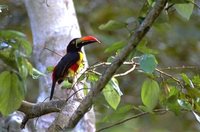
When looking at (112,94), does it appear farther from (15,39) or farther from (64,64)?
(15,39)

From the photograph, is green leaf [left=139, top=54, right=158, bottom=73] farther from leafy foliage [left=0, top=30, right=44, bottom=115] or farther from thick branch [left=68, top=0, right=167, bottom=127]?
leafy foliage [left=0, top=30, right=44, bottom=115]

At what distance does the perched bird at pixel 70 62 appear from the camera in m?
2.36

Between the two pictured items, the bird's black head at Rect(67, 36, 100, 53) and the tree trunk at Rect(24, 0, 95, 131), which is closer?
the bird's black head at Rect(67, 36, 100, 53)

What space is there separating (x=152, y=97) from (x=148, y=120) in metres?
2.98

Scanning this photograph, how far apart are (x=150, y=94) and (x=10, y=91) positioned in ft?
1.57

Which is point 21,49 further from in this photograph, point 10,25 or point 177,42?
point 177,42

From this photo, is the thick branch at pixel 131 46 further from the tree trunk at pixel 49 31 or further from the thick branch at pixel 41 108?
the tree trunk at pixel 49 31

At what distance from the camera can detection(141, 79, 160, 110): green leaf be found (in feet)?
6.09

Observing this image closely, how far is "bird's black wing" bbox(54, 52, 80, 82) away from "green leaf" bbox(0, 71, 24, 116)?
0.66 meters

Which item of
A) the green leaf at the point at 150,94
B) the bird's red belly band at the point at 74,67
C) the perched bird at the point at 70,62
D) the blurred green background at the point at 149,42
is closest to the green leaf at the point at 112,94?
the green leaf at the point at 150,94

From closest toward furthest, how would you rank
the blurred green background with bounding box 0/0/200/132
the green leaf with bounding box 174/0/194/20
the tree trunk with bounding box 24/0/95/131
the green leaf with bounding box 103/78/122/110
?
the green leaf with bounding box 174/0/194/20 → the green leaf with bounding box 103/78/122/110 → the tree trunk with bounding box 24/0/95/131 → the blurred green background with bounding box 0/0/200/132

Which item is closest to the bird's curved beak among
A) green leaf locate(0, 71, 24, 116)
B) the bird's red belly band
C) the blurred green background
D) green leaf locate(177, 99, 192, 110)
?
the bird's red belly band

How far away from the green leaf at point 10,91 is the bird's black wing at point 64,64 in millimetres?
660

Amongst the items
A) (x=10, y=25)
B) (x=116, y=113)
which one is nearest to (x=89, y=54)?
(x=10, y=25)
